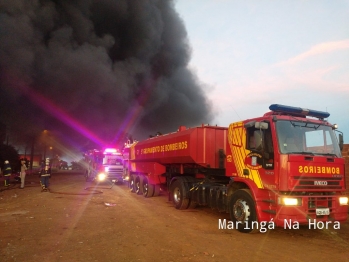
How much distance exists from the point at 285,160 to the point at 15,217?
22.4 ft

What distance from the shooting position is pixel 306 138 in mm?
6230

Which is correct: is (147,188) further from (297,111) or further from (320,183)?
(320,183)

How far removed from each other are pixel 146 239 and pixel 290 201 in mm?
2802

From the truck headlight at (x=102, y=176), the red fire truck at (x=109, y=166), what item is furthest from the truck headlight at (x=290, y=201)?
the truck headlight at (x=102, y=176)

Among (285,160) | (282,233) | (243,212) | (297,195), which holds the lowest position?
(282,233)

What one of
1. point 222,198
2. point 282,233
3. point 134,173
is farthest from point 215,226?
point 134,173

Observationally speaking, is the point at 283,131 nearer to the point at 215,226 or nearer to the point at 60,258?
the point at 215,226

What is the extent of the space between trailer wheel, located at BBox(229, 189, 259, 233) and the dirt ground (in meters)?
0.17

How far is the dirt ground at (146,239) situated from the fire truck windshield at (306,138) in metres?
1.79

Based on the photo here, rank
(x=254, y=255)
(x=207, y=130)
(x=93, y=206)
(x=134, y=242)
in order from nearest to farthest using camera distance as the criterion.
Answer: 1. (x=254, y=255)
2. (x=134, y=242)
3. (x=207, y=130)
4. (x=93, y=206)

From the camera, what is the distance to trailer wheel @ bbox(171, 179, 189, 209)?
30.8 feet

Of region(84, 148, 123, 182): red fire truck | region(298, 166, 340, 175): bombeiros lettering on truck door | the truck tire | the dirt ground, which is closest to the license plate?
the dirt ground

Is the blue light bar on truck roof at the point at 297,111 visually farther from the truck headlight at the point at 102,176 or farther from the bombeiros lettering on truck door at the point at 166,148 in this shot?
the truck headlight at the point at 102,176

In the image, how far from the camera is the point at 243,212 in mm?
6379
